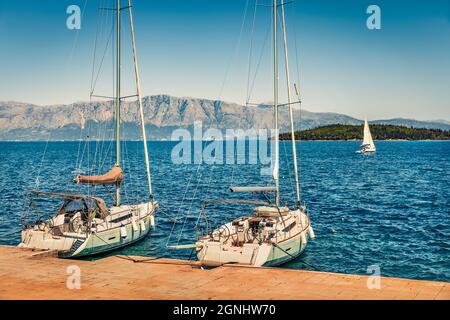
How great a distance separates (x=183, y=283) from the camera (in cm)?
1647

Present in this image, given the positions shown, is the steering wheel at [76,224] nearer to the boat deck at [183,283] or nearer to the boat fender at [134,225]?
the boat fender at [134,225]

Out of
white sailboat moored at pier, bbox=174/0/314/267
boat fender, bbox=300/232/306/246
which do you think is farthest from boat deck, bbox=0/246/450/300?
boat fender, bbox=300/232/306/246

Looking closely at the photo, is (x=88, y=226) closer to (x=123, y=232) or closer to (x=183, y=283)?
(x=123, y=232)

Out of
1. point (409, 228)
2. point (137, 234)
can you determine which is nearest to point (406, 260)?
point (409, 228)

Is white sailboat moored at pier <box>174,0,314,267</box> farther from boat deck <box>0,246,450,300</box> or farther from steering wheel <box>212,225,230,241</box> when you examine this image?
boat deck <box>0,246,450,300</box>

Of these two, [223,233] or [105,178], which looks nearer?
[223,233]

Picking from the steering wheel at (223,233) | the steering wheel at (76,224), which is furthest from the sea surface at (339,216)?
the steering wheel at (223,233)

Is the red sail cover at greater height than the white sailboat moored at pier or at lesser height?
greater

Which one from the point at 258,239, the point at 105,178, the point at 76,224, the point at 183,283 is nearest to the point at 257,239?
the point at 258,239

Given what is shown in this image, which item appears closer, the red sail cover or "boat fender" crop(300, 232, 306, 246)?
"boat fender" crop(300, 232, 306, 246)

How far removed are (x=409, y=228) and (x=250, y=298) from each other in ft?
88.3

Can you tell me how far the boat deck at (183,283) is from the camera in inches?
587

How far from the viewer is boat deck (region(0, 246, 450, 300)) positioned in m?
14.9

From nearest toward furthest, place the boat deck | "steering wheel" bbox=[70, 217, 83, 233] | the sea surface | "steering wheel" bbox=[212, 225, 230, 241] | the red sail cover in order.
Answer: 1. the boat deck
2. "steering wheel" bbox=[212, 225, 230, 241]
3. "steering wheel" bbox=[70, 217, 83, 233]
4. the sea surface
5. the red sail cover
